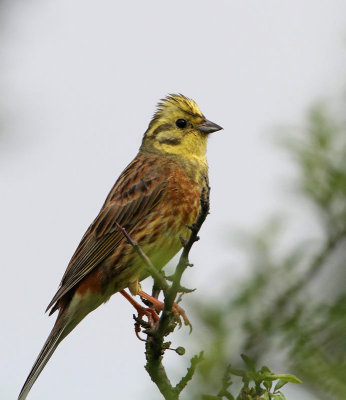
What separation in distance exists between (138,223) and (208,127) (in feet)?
3.88

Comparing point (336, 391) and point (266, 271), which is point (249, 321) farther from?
point (336, 391)

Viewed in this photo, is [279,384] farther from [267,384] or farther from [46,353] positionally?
[46,353]

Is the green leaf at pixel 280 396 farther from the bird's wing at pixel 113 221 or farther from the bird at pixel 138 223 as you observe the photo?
the bird's wing at pixel 113 221

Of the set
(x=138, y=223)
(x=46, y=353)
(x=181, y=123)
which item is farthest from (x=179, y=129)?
(x=46, y=353)

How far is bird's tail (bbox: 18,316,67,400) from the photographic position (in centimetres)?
444

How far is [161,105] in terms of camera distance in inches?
239

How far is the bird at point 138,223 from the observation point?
4.86 metres

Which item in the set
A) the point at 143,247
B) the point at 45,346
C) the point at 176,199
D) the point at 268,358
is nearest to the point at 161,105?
the point at 176,199

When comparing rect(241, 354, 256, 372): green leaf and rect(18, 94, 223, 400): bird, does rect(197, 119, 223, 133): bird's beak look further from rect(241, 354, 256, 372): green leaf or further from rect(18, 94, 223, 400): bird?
rect(241, 354, 256, 372): green leaf

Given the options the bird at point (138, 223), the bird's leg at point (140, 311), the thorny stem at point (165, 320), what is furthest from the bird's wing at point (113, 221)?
the thorny stem at point (165, 320)

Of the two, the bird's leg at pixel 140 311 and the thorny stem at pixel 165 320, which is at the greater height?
the thorny stem at pixel 165 320

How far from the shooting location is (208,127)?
5.61 m

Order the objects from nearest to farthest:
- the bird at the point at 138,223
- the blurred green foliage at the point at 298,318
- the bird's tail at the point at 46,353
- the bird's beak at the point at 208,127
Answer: the blurred green foliage at the point at 298,318 → the bird's tail at the point at 46,353 → the bird at the point at 138,223 → the bird's beak at the point at 208,127

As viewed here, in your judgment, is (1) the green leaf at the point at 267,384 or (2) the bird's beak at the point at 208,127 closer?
(1) the green leaf at the point at 267,384
